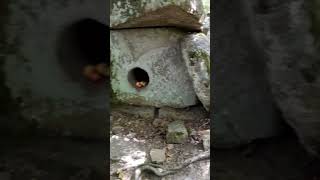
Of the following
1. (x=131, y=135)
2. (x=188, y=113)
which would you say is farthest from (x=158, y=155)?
(x=188, y=113)

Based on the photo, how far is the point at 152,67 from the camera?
7.07 ft

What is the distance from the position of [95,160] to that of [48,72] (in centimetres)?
13

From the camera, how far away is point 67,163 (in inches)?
20.6

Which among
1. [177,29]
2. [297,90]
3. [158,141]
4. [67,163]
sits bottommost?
[158,141]

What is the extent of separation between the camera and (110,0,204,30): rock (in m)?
1.79

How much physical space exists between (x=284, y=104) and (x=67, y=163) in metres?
0.29

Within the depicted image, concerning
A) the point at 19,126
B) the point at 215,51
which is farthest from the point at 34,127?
the point at 215,51

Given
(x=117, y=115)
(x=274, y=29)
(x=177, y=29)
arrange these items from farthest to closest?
(x=117, y=115) → (x=177, y=29) → (x=274, y=29)

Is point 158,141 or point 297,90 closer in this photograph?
point 297,90

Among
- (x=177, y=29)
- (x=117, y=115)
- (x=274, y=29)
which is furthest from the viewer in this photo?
(x=117, y=115)

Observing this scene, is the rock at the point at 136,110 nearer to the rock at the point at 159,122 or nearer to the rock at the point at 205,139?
the rock at the point at 159,122

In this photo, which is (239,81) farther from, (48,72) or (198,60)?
(198,60)

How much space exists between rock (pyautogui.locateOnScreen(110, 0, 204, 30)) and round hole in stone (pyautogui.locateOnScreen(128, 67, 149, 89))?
0.29 m

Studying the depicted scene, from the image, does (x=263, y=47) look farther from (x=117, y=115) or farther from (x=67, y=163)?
(x=117, y=115)
